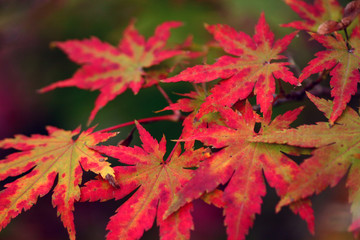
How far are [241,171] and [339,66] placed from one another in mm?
357

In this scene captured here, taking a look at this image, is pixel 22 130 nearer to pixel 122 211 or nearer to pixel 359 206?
pixel 122 211

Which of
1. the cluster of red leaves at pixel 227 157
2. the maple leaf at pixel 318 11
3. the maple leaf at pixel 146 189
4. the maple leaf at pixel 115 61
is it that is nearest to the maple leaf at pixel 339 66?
the cluster of red leaves at pixel 227 157

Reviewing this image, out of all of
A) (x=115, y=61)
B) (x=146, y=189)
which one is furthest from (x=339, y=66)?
(x=115, y=61)

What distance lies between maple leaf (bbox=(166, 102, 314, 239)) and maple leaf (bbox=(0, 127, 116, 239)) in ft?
0.74

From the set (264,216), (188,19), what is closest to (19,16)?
(188,19)

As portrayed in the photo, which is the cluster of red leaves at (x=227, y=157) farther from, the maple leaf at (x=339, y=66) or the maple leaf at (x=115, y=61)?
the maple leaf at (x=115, y=61)

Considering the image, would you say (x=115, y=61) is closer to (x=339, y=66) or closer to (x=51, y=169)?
(x=51, y=169)

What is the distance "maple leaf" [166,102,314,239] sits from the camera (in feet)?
1.97

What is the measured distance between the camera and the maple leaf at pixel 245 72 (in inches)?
29.1

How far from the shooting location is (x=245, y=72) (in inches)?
31.2

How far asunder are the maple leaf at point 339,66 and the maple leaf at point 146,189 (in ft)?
1.07

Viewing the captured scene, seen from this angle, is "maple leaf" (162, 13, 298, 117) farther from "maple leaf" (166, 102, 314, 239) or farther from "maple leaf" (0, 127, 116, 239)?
"maple leaf" (0, 127, 116, 239)

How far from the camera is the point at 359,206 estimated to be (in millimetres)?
566

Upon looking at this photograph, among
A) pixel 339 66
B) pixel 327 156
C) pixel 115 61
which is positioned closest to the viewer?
pixel 327 156
